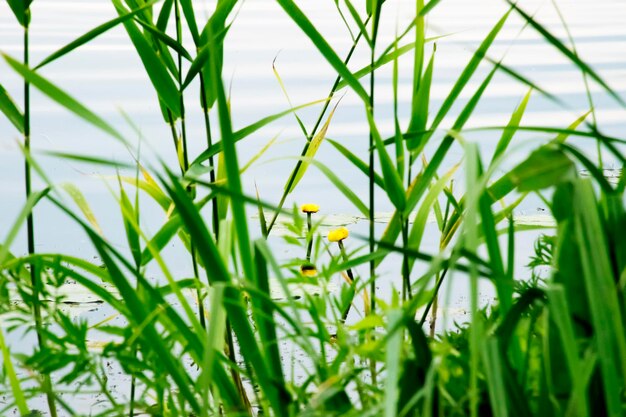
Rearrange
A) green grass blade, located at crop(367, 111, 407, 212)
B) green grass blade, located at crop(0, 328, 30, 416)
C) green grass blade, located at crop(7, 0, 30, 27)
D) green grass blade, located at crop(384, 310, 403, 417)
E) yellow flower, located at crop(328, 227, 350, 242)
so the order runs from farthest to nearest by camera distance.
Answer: yellow flower, located at crop(328, 227, 350, 242) < green grass blade, located at crop(7, 0, 30, 27) < green grass blade, located at crop(367, 111, 407, 212) < green grass blade, located at crop(0, 328, 30, 416) < green grass blade, located at crop(384, 310, 403, 417)

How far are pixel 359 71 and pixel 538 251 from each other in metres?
0.40

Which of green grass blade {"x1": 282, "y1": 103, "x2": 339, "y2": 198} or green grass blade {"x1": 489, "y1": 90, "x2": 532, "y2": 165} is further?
green grass blade {"x1": 282, "y1": 103, "x2": 339, "y2": 198}

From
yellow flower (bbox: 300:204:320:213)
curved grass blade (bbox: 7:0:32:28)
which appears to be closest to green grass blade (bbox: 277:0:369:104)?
curved grass blade (bbox: 7:0:32:28)

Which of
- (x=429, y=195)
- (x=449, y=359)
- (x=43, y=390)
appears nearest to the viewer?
(x=449, y=359)

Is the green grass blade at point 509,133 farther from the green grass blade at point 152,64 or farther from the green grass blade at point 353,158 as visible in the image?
the green grass blade at point 152,64

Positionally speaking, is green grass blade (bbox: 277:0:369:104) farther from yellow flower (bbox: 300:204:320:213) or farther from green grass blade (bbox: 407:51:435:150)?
yellow flower (bbox: 300:204:320:213)

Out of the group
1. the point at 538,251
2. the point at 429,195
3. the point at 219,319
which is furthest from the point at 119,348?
the point at 538,251

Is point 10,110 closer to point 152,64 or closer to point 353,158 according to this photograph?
point 152,64

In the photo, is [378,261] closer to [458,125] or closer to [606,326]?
[458,125]

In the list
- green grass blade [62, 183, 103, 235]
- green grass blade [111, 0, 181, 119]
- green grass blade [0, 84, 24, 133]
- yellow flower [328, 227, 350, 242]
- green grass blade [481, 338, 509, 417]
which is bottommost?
green grass blade [481, 338, 509, 417]

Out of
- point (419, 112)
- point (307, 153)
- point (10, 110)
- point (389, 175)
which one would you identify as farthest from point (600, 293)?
point (10, 110)

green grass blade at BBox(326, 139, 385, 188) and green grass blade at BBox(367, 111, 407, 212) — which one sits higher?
green grass blade at BBox(326, 139, 385, 188)

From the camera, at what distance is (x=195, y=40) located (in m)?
1.27

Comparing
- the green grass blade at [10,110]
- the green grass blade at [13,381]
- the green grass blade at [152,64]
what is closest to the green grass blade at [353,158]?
the green grass blade at [152,64]
